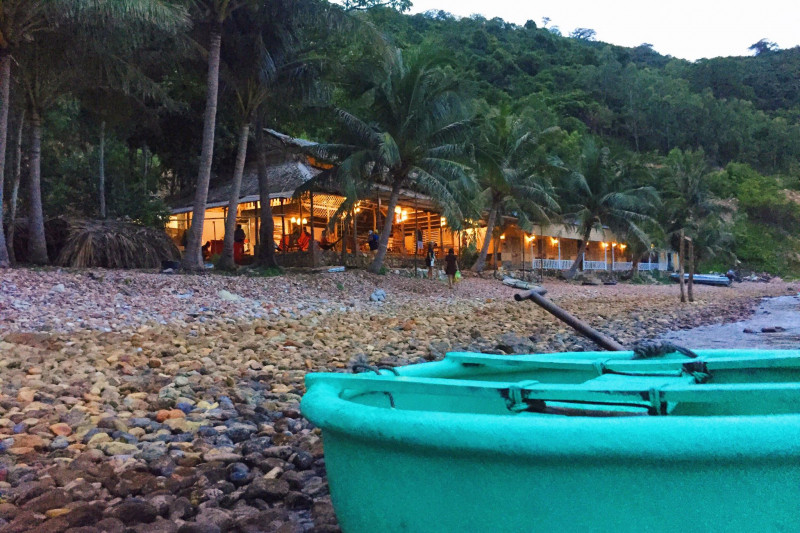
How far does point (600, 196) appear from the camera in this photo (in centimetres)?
3098

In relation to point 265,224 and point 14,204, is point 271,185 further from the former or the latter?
point 14,204

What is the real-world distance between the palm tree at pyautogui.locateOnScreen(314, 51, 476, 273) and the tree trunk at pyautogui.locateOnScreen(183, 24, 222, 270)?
12.5 ft

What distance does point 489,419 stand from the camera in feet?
4.78

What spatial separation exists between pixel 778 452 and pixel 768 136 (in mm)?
81042

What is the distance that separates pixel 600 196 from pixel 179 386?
96.5 ft

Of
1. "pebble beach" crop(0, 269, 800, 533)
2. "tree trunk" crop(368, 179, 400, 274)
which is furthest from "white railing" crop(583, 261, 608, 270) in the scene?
"pebble beach" crop(0, 269, 800, 533)

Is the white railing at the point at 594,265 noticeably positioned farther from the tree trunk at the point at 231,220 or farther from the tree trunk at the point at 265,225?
the tree trunk at the point at 231,220

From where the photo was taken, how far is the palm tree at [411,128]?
16.8m

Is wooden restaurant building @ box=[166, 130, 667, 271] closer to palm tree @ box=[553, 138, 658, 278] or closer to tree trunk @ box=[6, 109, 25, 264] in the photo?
palm tree @ box=[553, 138, 658, 278]

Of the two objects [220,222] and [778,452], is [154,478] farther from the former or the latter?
[220,222]

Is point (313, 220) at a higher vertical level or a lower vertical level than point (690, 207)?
lower

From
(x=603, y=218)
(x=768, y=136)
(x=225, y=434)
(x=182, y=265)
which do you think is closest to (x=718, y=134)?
(x=768, y=136)

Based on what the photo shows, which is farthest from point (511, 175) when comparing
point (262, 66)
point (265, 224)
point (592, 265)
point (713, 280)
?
point (713, 280)

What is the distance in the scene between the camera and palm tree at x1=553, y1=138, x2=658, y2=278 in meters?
30.4
